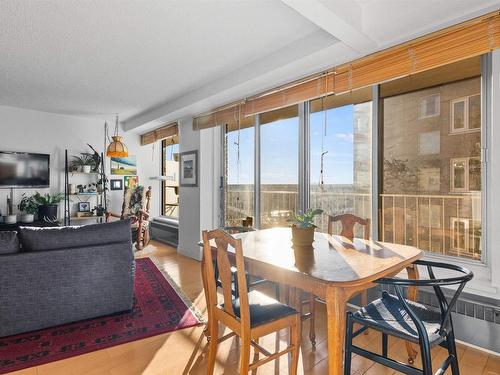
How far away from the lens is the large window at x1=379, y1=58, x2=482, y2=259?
2.27 meters

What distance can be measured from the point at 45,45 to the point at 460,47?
336cm

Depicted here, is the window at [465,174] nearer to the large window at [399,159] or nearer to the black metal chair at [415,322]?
the large window at [399,159]

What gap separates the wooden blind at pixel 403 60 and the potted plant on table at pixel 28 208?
423 centimetres

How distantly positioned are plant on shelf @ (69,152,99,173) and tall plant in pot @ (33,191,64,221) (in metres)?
0.66

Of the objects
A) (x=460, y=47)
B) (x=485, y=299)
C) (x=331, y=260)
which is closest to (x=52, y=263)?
(x=331, y=260)

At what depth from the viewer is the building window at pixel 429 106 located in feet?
8.05

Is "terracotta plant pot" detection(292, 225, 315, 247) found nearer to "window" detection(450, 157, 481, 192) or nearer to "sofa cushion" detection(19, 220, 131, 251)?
"window" detection(450, 157, 481, 192)

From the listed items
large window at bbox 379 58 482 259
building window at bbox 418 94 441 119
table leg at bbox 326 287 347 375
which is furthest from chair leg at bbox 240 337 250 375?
building window at bbox 418 94 441 119

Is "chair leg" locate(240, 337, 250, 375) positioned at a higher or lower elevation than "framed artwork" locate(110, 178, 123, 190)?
lower

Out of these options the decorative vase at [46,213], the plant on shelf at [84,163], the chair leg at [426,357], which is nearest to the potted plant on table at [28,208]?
the decorative vase at [46,213]

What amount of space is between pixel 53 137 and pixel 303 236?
5329 millimetres

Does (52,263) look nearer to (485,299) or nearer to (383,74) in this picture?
(383,74)

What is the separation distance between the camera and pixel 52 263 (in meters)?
2.36

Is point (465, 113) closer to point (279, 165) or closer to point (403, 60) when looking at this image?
point (403, 60)
